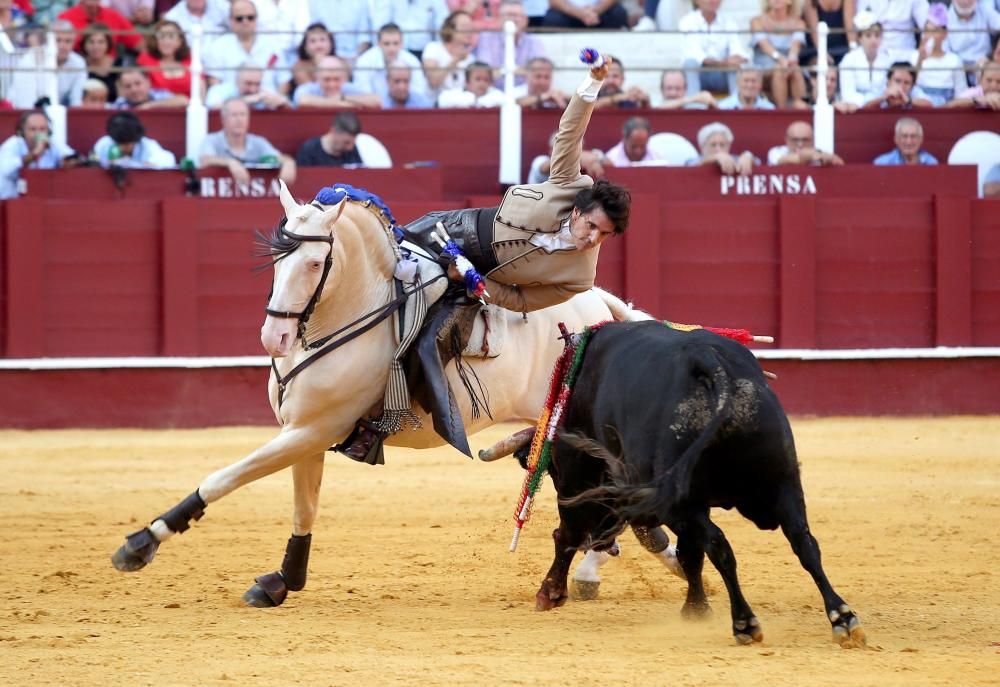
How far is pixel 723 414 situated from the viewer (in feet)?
14.6

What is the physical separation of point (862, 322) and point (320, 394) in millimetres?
6743

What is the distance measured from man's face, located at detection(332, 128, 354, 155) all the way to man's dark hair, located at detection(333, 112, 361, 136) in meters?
0.03

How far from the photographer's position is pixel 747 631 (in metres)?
4.56

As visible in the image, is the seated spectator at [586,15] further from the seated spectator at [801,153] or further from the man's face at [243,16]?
the man's face at [243,16]

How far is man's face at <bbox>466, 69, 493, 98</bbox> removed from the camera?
11.8 metres

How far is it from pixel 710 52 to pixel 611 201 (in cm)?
739

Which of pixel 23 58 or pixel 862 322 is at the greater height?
pixel 23 58

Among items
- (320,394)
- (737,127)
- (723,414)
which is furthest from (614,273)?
(723,414)

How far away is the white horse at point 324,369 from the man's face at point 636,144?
5.30 metres

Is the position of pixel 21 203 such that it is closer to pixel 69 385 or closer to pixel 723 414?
pixel 69 385

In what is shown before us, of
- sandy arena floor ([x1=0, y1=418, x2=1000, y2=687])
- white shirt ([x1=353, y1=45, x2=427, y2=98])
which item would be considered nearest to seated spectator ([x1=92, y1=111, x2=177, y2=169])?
white shirt ([x1=353, y1=45, x2=427, y2=98])

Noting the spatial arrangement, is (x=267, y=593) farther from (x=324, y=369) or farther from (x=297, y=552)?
(x=324, y=369)

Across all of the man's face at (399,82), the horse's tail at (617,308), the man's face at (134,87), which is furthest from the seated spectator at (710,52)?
the horse's tail at (617,308)

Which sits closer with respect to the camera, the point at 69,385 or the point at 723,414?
the point at 723,414
